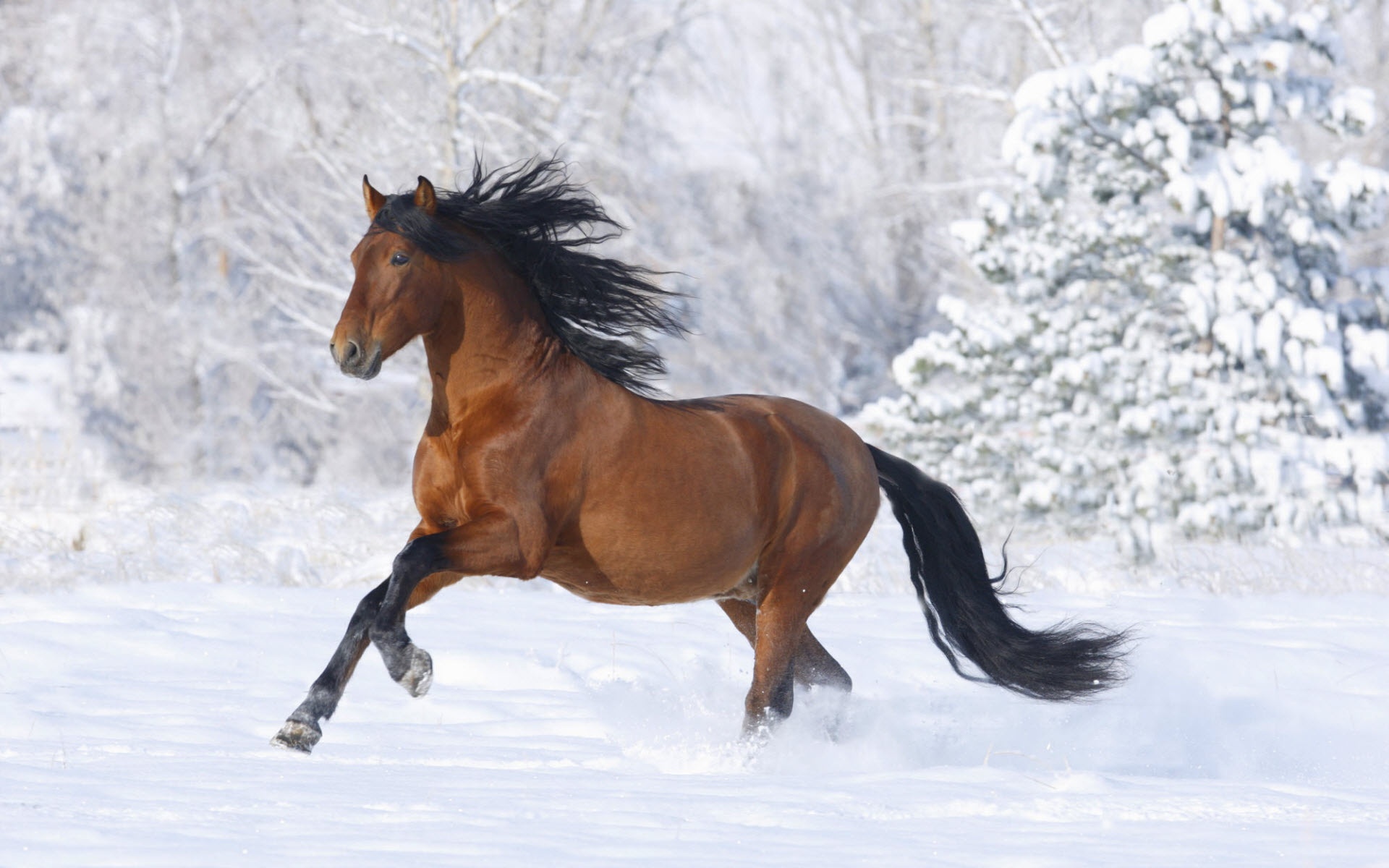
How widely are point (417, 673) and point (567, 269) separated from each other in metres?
1.39

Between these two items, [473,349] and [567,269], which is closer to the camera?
[473,349]

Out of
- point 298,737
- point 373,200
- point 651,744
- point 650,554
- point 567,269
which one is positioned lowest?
point 651,744

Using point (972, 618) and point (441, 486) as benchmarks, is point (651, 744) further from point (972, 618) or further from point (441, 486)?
point (972, 618)

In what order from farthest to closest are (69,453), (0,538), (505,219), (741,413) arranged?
(69,453) < (0,538) < (741,413) < (505,219)

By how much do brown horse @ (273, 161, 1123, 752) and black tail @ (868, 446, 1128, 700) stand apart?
534 millimetres

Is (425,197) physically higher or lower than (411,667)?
higher

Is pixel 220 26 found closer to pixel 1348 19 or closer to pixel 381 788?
pixel 1348 19

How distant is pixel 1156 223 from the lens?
13242 mm

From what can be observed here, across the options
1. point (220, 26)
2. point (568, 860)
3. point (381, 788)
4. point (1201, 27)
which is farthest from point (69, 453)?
point (220, 26)

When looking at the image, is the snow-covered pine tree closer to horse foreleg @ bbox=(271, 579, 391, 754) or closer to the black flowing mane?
the black flowing mane

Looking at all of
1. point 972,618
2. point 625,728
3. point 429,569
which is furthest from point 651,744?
point 972,618

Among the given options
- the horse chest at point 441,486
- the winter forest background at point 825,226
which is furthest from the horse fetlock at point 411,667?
the winter forest background at point 825,226

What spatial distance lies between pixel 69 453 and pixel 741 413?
7.14 metres

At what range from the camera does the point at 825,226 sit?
27.5 meters
